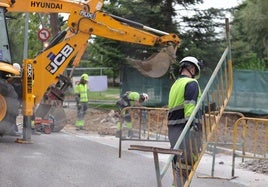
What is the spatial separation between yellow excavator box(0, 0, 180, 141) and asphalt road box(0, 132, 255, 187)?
0.87 meters

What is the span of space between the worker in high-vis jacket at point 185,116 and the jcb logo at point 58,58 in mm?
6785

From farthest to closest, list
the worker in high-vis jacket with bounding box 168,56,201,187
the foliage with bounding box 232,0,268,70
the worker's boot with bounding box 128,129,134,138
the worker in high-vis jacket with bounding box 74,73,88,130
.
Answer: the foliage with bounding box 232,0,268,70, the worker in high-vis jacket with bounding box 74,73,88,130, the worker's boot with bounding box 128,129,134,138, the worker in high-vis jacket with bounding box 168,56,201,187

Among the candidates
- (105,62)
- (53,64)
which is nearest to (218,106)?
(53,64)

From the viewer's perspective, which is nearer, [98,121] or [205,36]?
[98,121]

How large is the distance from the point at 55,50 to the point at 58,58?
7.8 inches

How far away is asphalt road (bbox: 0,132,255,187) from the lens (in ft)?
26.9

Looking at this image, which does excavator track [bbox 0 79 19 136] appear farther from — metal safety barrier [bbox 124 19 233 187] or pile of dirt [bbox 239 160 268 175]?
metal safety barrier [bbox 124 19 233 187]

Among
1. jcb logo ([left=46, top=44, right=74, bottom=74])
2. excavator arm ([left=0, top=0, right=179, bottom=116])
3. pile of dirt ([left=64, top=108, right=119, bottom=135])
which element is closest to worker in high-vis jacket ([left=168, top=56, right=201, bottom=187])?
excavator arm ([left=0, top=0, right=179, bottom=116])

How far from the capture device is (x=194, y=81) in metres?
6.36

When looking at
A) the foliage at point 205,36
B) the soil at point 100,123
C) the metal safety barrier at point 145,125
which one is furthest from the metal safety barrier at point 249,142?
the foliage at point 205,36

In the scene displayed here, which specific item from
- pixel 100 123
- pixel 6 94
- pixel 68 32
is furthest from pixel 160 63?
pixel 6 94

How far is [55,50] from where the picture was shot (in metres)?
13.0

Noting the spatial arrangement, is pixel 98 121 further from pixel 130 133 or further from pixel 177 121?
pixel 177 121

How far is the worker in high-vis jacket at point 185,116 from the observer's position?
20.6 ft
